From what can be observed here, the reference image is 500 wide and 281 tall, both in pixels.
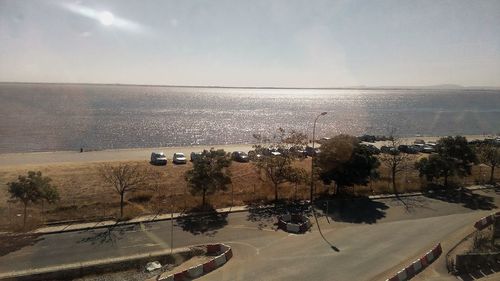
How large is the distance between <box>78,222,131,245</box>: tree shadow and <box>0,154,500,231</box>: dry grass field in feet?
6.23

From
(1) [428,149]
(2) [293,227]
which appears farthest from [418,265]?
(1) [428,149]

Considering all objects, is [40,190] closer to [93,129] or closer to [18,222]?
[18,222]

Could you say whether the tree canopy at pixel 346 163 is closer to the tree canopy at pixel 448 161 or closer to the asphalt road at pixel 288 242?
the asphalt road at pixel 288 242

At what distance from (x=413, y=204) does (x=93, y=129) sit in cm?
9099

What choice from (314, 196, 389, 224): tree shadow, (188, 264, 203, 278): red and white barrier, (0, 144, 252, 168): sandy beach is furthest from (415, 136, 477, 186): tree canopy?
(0, 144, 252, 168): sandy beach

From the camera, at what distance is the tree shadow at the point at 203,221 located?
24875 millimetres

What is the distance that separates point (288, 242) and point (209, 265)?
5599 mm

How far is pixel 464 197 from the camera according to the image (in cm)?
3322

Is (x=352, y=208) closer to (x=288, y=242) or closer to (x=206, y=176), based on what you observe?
(x=288, y=242)

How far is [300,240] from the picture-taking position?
23094 mm

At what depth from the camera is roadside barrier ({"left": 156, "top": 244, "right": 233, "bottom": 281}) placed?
701 inches

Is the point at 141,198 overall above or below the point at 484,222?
below

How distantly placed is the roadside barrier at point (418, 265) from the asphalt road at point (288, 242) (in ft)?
3.52

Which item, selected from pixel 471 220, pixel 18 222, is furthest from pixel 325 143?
pixel 18 222
